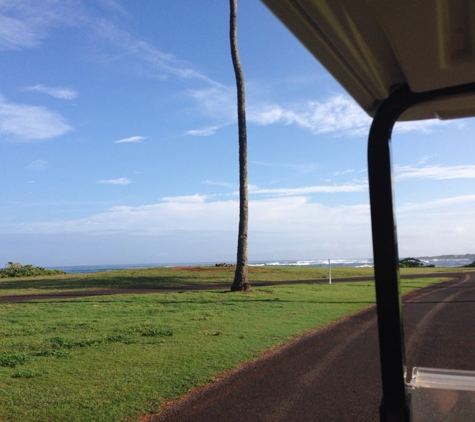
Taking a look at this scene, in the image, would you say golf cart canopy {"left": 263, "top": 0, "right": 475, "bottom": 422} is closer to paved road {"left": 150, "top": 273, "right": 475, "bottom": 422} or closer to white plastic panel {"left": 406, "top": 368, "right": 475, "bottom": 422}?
white plastic panel {"left": 406, "top": 368, "right": 475, "bottom": 422}

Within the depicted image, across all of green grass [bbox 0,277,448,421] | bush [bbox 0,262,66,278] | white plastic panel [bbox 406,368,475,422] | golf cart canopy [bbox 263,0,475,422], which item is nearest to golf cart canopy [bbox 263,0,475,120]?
golf cart canopy [bbox 263,0,475,422]

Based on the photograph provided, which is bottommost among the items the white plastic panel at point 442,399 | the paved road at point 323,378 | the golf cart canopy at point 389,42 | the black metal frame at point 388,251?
the paved road at point 323,378

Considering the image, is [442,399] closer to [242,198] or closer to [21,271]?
[242,198]

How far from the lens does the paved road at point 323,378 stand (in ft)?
15.7

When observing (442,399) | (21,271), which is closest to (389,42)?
(442,399)

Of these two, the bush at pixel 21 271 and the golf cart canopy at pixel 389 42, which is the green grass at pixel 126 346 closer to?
the golf cart canopy at pixel 389 42

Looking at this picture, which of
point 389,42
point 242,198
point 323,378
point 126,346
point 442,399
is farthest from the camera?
point 242,198

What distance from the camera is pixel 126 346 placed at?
812 centimetres

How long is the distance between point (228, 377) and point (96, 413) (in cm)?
179

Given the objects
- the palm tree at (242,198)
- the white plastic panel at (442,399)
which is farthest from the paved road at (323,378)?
the palm tree at (242,198)

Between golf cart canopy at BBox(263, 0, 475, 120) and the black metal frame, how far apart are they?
0.06 metres

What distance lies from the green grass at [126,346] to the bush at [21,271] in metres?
23.5

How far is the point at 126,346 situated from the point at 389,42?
7356mm

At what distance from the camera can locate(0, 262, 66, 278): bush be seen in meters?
36.6
